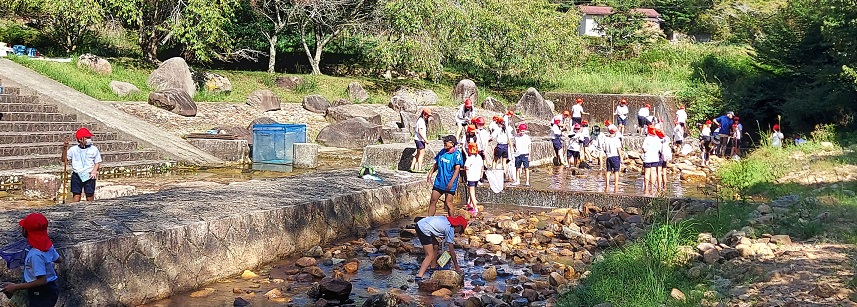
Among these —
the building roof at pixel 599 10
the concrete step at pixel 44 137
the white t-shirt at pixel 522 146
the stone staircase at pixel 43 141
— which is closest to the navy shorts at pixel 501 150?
the white t-shirt at pixel 522 146

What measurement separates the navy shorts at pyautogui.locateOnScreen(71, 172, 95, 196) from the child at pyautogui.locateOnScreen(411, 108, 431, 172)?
7123 millimetres

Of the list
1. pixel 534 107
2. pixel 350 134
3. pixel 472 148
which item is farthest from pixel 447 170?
pixel 534 107

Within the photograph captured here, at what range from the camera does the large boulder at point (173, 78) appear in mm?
28172

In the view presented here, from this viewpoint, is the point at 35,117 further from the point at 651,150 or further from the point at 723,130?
the point at 723,130

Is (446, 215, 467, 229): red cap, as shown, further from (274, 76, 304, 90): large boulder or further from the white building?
the white building

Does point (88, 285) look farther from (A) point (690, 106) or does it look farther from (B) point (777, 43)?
(A) point (690, 106)

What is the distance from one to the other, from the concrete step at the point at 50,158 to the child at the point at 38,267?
12.1 m

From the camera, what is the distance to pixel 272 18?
1465 inches

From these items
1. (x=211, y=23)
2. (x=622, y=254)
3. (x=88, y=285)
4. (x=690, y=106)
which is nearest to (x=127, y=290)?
(x=88, y=285)

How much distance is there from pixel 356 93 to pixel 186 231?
77.7ft

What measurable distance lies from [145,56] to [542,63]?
55.8 feet

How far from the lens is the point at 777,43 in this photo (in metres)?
32.2

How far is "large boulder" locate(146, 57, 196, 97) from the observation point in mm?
28172

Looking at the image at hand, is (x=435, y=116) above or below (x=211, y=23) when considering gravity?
below
